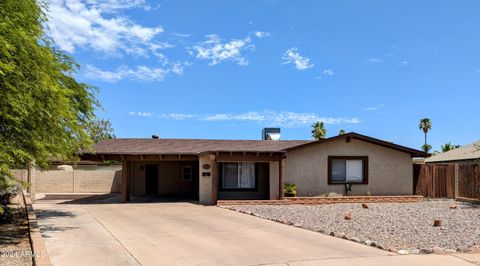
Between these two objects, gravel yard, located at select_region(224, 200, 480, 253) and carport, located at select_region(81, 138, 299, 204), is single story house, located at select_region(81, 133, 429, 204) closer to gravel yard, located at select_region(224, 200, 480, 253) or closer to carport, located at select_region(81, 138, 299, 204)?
carport, located at select_region(81, 138, 299, 204)

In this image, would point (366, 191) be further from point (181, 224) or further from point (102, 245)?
point (102, 245)

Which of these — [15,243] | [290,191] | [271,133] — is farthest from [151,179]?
[15,243]

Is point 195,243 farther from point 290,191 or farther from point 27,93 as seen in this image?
point 290,191

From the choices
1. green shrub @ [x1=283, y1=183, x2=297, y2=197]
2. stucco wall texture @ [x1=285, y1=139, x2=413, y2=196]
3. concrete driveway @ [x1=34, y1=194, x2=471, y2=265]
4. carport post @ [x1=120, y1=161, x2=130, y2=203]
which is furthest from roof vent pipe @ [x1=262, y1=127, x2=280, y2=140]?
concrete driveway @ [x1=34, y1=194, x2=471, y2=265]

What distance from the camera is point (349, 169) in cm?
2400

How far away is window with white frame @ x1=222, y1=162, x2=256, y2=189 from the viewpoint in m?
23.3

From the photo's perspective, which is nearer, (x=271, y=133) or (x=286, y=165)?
(x=286, y=165)

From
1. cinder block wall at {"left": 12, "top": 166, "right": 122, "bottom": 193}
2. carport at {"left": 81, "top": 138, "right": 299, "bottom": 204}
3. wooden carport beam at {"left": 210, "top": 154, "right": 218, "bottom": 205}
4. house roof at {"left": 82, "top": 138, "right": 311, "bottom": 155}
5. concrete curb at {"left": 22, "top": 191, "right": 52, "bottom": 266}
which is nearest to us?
concrete curb at {"left": 22, "top": 191, "right": 52, "bottom": 266}

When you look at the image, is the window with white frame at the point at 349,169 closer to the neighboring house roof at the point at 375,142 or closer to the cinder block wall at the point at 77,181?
the neighboring house roof at the point at 375,142

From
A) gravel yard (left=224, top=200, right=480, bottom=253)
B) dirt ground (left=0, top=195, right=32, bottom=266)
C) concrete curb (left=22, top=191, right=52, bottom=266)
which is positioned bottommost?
gravel yard (left=224, top=200, right=480, bottom=253)

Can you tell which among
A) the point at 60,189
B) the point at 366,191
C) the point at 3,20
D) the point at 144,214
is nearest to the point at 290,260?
the point at 3,20

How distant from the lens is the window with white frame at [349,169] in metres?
23.7

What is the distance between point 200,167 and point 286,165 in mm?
4283

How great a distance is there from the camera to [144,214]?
1684 cm
